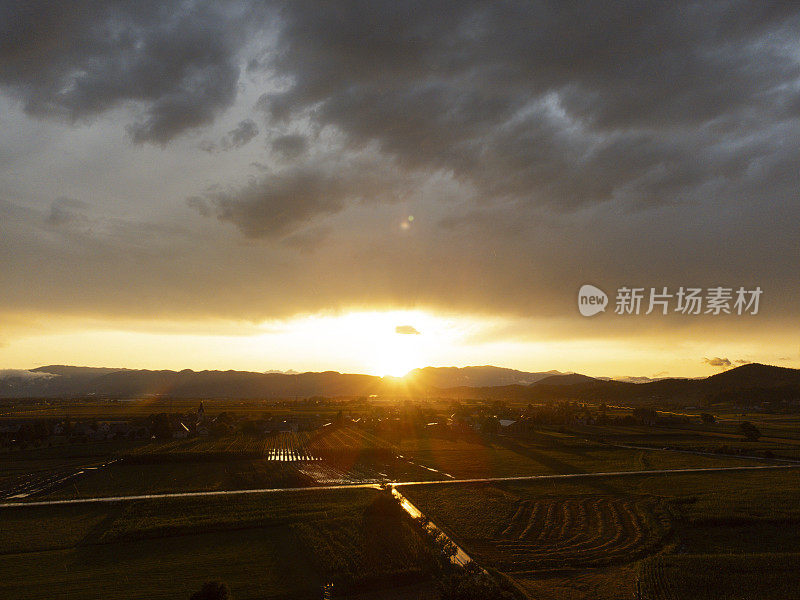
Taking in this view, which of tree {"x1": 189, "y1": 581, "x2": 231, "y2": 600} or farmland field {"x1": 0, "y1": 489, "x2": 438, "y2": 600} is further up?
tree {"x1": 189, "y1": 581, "x2": 231, "y2": 600}

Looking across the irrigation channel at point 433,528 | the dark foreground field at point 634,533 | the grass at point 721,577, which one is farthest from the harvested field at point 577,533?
the grass at point 721,577

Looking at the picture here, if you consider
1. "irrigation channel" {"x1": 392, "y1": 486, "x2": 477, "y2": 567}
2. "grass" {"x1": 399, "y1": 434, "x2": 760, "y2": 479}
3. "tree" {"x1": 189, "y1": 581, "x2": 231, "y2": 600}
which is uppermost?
"tree" {"x1": 189, "y1": 581, "x2": 231, "y2": 600}

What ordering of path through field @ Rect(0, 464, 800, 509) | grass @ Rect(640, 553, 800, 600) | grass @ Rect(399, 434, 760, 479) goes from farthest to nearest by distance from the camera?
grass @ Rect(399, 434, 760, 479)
path through field @ Rect(0, 464, 800, 509)
grass @ Rect(640, 553, 800, 600)

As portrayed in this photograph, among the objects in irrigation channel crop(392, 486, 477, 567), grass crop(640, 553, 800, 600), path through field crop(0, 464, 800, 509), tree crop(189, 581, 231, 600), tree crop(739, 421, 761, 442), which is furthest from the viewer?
tree crop(739, 421, 761, 442)

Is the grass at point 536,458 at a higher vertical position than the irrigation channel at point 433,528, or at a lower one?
lower

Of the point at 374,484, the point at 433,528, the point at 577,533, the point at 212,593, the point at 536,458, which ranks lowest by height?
the point at 536,458

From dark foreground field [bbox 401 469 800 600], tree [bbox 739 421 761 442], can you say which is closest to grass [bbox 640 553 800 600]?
dark foreground field [bbox 401 469 800 600]

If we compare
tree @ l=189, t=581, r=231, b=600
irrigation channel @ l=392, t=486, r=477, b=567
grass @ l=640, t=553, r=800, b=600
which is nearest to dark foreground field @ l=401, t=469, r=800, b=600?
grass @ l=640, t=553, r=800, b=600

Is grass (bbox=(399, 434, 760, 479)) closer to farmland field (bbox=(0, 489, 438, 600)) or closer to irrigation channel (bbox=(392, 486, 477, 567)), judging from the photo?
irrigation channel (bbox=(392, 486, 477, 567))

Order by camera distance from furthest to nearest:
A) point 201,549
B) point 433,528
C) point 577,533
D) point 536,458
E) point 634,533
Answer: point 536,458, point 433,528, point 634,533, point 577,533, point 201,549

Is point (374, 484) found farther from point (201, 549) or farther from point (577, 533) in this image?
point (577, 533)

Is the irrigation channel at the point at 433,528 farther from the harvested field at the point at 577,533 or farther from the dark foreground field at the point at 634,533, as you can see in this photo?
the harvested field at the point at 577,533

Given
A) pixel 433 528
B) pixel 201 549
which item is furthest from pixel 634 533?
pixel 201 549

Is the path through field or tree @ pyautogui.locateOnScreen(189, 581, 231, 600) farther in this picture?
the path through field
